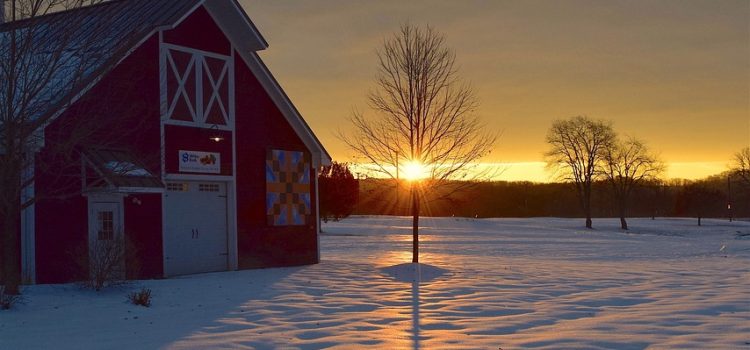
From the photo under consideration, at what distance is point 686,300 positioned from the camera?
14.0 metres

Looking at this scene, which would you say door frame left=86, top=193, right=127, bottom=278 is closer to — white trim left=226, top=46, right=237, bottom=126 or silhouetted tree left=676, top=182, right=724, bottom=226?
white trim left=226, top=46, right=237, bottom=126


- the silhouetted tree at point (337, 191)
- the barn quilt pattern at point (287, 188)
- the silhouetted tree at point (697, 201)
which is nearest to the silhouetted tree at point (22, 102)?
the barn quilt pattern at point (287, 188)

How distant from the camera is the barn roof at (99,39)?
14209mm

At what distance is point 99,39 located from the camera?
15.9m

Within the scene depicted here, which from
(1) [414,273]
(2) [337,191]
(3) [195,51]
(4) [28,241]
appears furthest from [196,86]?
(2) [337,191]

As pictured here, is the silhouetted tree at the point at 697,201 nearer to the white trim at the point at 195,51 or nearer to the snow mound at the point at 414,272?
the snow mound at the point at 414,272

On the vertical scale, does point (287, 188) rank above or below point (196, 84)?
below

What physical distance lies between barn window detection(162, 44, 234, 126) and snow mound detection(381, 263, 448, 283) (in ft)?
19.0

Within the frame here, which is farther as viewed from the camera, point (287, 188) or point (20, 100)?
point (287, 188)

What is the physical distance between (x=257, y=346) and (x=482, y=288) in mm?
7898

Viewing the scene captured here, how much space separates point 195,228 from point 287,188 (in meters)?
3.25

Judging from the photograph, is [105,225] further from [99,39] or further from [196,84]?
[196,84]

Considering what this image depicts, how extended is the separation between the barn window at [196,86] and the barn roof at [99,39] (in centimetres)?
85

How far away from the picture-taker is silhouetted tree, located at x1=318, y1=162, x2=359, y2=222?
6256cm
